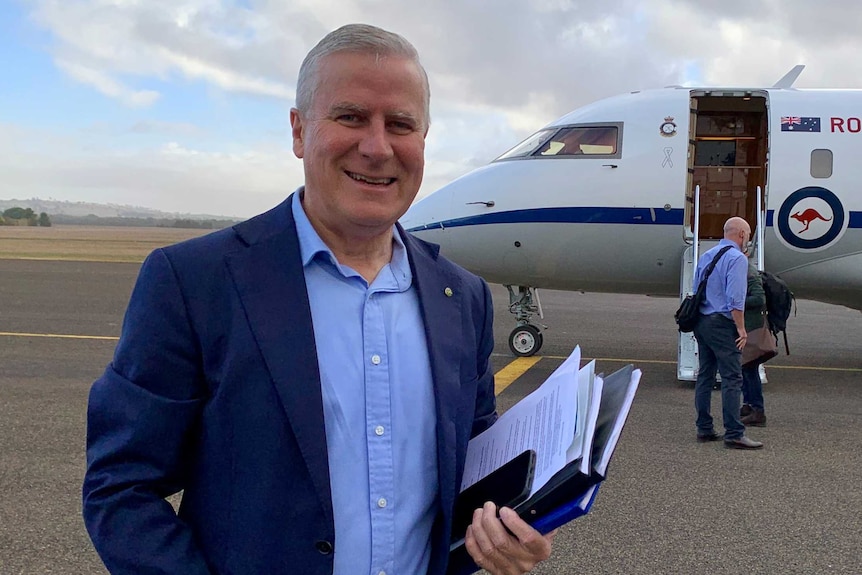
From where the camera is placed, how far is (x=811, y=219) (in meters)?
9.40

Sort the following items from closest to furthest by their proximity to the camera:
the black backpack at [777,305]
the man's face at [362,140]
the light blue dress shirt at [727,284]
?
1. the man's face at [362,140]
2. the light blue dress shirt at [727,284]
3. the black backpack at [777,305]

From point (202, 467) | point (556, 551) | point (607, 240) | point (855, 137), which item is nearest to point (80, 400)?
point (556, 551)

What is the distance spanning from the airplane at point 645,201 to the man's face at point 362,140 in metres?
7.95

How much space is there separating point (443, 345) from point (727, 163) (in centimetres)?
1071

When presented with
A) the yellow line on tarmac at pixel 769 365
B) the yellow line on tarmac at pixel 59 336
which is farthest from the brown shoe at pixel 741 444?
the yellow line on tarmac at pixel 59 336

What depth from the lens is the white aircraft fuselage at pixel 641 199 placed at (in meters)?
9.38

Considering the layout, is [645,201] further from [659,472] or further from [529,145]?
[659,472]

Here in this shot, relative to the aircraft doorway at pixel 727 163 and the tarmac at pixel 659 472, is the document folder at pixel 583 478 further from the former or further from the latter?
the aircraft doorway at pixel 727 163

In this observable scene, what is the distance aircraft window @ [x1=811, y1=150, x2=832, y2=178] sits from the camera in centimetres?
933

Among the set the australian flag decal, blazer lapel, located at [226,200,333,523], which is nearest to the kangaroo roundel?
the australian flag decal

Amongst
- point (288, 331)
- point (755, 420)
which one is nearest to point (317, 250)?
point (288, 331)

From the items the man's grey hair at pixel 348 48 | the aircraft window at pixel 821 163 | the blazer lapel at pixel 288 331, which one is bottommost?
the blazer lapel at pixel 288 331

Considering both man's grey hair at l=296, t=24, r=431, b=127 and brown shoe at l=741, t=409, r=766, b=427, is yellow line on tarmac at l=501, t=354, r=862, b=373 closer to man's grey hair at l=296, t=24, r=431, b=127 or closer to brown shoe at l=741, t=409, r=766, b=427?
brown shoe at l=741, t=409, r=766, b=427

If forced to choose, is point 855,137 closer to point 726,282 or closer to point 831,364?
point 831,364
